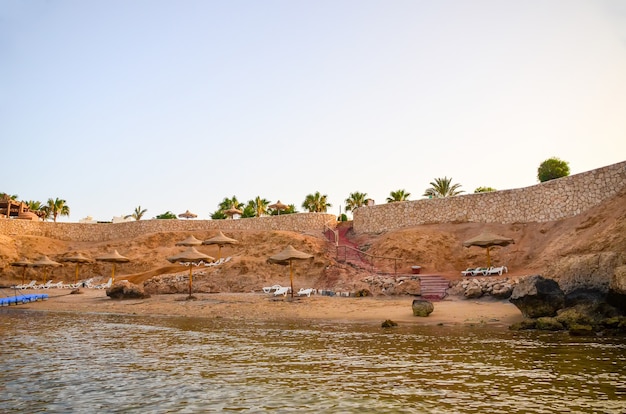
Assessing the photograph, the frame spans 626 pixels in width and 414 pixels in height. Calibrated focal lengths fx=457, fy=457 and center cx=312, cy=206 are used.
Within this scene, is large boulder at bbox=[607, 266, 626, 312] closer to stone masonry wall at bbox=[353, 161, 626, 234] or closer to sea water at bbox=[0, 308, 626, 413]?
sea water at bbox=[0, 308, 626, 413]

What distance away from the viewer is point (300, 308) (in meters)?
20.0

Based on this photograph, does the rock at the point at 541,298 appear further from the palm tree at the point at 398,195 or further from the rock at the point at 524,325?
the palm tree at the point at 398,195

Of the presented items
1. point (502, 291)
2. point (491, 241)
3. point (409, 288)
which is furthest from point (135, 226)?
point (502, 291)

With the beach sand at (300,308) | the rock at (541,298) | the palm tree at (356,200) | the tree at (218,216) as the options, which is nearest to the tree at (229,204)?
the tree at (218,216)

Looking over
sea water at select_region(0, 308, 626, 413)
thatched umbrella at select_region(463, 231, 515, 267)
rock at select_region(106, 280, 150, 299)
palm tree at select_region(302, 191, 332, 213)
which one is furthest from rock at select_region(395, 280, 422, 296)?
palm tree at select_region(302, 191, 332, 213)

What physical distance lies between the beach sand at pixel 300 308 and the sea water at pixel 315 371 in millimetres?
2193

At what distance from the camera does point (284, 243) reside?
3553cm

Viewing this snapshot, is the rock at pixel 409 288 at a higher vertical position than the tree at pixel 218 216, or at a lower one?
lower

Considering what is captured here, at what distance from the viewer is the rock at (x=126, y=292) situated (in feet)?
83.6

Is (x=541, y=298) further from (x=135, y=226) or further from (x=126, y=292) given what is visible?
(x=135, y=226)

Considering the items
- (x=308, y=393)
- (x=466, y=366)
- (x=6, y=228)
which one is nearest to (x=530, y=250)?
(x=466, y=366)

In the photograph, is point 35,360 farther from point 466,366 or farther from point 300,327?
point 466,366

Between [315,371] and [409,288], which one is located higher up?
[409,288]

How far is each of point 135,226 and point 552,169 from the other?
41186 millimetres
